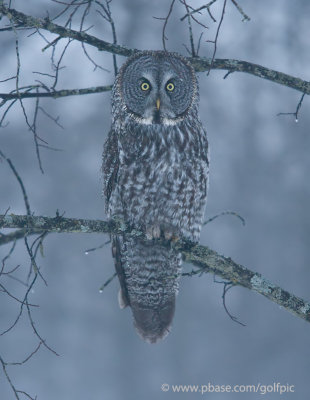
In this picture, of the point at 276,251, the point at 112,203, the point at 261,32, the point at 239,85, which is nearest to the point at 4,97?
the point at 112,203

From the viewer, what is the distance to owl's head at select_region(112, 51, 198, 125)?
11.6 feet

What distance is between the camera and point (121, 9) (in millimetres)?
14641

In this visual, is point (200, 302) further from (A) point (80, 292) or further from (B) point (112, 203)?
(B) point (112, 203)

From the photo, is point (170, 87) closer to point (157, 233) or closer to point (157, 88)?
point (157, 88)

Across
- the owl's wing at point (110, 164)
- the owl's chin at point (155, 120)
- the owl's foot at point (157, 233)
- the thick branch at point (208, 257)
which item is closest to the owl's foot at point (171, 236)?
the owl's foot at point (157, 233)

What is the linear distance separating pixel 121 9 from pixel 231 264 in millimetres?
12857

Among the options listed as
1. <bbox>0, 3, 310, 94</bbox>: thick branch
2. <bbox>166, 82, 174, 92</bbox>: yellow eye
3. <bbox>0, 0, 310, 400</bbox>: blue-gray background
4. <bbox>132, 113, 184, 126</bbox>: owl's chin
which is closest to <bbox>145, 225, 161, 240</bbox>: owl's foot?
<bbox>132, 113, 184, 126</bbox>: owl's chin

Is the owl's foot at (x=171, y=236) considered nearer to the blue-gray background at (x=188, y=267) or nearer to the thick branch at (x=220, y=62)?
the thick branch at (x=220, y=62)

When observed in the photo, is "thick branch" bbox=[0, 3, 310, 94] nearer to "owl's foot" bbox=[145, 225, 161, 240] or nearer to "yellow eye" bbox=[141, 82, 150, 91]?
"yellow eye" bbox=[141, 82, 150, 91]

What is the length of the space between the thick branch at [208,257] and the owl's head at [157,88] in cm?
88

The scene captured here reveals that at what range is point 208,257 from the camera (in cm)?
290

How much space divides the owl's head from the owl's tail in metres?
0.82

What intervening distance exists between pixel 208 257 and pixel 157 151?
0.83 m

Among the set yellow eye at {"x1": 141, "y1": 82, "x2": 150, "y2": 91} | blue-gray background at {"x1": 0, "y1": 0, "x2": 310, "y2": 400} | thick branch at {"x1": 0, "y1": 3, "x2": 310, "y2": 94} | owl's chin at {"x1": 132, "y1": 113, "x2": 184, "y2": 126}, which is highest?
blue-gray background at {"x1": 0, "y1": 0, "x2": 310, "y2": 400}
